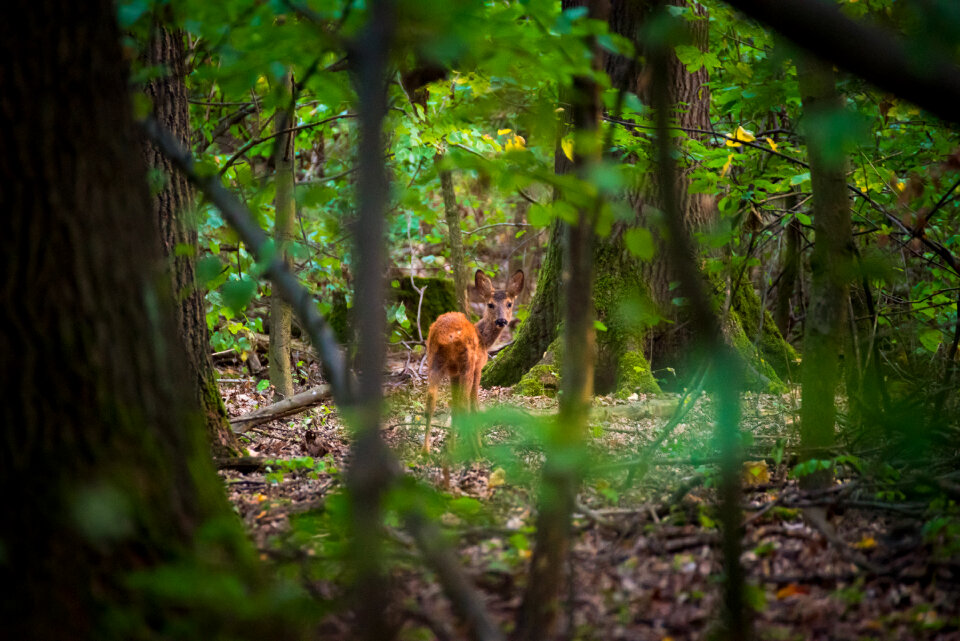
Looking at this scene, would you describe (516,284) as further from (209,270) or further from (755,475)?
(209,270)

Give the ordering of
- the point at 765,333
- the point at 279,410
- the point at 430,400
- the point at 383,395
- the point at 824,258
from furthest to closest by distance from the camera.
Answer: the point at 765,333 < the point at 430,400 < the point at 279,410 < the point at 824,258 < the point at 383,395

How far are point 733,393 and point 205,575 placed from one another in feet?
4.51

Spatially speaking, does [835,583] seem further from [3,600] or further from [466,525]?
[3,600]

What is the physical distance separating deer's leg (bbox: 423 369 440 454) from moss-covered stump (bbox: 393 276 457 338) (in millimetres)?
5861

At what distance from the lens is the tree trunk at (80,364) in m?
1.90

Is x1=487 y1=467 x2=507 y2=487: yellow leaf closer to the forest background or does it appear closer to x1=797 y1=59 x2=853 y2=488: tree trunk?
the forest background

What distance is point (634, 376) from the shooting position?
24.9ft

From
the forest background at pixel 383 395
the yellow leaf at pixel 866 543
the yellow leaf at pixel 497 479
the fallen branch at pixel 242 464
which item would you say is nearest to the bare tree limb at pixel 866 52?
the forest background at pixel 383 395

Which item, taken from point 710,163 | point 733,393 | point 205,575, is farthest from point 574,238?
point 710,163

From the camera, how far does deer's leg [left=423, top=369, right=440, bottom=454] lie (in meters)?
5.98

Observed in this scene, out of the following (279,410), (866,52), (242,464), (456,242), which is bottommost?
(242,464)

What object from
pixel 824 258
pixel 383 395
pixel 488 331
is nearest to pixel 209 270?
pixel 383 395

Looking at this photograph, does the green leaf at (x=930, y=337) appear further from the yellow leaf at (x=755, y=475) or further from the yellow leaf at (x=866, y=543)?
the yellow leaf at (x=866, y=543)

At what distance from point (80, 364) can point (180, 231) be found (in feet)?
9.90
